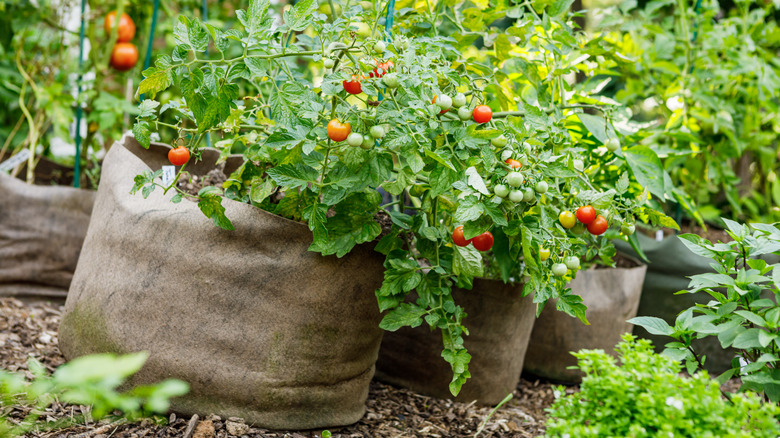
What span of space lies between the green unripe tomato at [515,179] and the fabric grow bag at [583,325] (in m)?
0.96

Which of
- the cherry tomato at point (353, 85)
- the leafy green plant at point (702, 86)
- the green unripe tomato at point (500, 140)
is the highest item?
the leafy green plant at point (702, 86)

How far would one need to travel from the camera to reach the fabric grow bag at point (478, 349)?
173cm

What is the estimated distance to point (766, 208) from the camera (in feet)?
9.91

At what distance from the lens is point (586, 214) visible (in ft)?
4.14

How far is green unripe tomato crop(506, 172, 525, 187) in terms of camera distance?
113 centimetres

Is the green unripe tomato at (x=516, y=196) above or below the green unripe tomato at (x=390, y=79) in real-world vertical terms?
below

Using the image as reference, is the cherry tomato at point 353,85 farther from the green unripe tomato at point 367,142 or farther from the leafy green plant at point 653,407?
the leafy green plant at point 653,407

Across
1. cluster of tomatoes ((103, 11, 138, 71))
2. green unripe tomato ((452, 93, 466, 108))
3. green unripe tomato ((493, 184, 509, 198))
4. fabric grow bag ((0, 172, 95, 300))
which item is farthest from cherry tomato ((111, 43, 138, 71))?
green unripe tomato ((493, 184, 509, 198))

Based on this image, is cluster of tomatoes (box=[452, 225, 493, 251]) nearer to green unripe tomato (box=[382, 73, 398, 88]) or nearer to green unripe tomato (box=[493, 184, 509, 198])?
green unripe tomato (box=[493, 184, 509, 198])

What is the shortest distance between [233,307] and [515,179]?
0.67 metres

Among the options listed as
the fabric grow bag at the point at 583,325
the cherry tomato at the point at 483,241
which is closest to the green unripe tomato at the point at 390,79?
the cherry tomato at the point at 483,241

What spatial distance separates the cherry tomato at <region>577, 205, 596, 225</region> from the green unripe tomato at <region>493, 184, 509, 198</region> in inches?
8.2

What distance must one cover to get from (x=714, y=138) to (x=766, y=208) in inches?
27.9

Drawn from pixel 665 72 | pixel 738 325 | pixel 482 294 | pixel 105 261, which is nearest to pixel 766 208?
pixel 665 72
